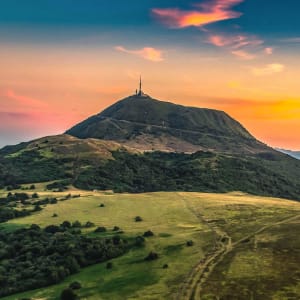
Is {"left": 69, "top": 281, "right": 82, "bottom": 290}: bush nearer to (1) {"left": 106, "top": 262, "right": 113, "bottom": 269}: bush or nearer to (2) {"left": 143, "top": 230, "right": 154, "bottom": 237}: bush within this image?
(1) {"left": 106, "top": 262, "right": 113, "bottom": 269}: bush

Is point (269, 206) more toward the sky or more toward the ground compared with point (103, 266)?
more toward the sky

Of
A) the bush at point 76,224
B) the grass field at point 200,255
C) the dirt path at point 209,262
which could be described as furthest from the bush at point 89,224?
the dirt path at point 209,262

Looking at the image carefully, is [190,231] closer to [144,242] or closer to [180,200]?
[144,242]

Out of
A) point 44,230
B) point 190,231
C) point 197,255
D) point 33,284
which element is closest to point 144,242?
point 190,231

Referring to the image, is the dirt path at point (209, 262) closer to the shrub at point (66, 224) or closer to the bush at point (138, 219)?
the bush at point (138, 219)

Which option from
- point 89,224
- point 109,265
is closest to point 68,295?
point 109,265

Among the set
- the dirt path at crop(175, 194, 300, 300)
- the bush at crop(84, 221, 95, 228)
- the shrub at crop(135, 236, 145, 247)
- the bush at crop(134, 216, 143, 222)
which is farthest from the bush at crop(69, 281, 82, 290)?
the bush at crop(134, 216, 143, 222)

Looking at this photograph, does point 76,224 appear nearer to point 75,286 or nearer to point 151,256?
point 151,256
